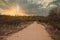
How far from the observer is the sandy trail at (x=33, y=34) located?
96cm

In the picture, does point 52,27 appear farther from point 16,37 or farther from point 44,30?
point 16,37

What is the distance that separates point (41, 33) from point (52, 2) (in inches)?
10.8

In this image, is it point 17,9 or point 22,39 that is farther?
point 17,9

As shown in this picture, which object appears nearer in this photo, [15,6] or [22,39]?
[22,39]

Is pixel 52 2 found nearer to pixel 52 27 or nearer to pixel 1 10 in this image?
pixel 52 27

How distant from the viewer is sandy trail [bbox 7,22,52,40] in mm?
964

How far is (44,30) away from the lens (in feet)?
3.31

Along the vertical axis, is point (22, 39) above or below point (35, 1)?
below

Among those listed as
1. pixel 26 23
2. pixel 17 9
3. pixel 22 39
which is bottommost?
pixel 22 39

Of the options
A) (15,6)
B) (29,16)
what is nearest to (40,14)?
(29,16)

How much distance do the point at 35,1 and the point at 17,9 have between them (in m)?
0.16

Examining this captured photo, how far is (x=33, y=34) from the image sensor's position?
986mm

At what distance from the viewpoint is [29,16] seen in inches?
41.1

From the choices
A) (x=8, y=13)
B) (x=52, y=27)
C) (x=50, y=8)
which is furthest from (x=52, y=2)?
(x=8, y=13)
